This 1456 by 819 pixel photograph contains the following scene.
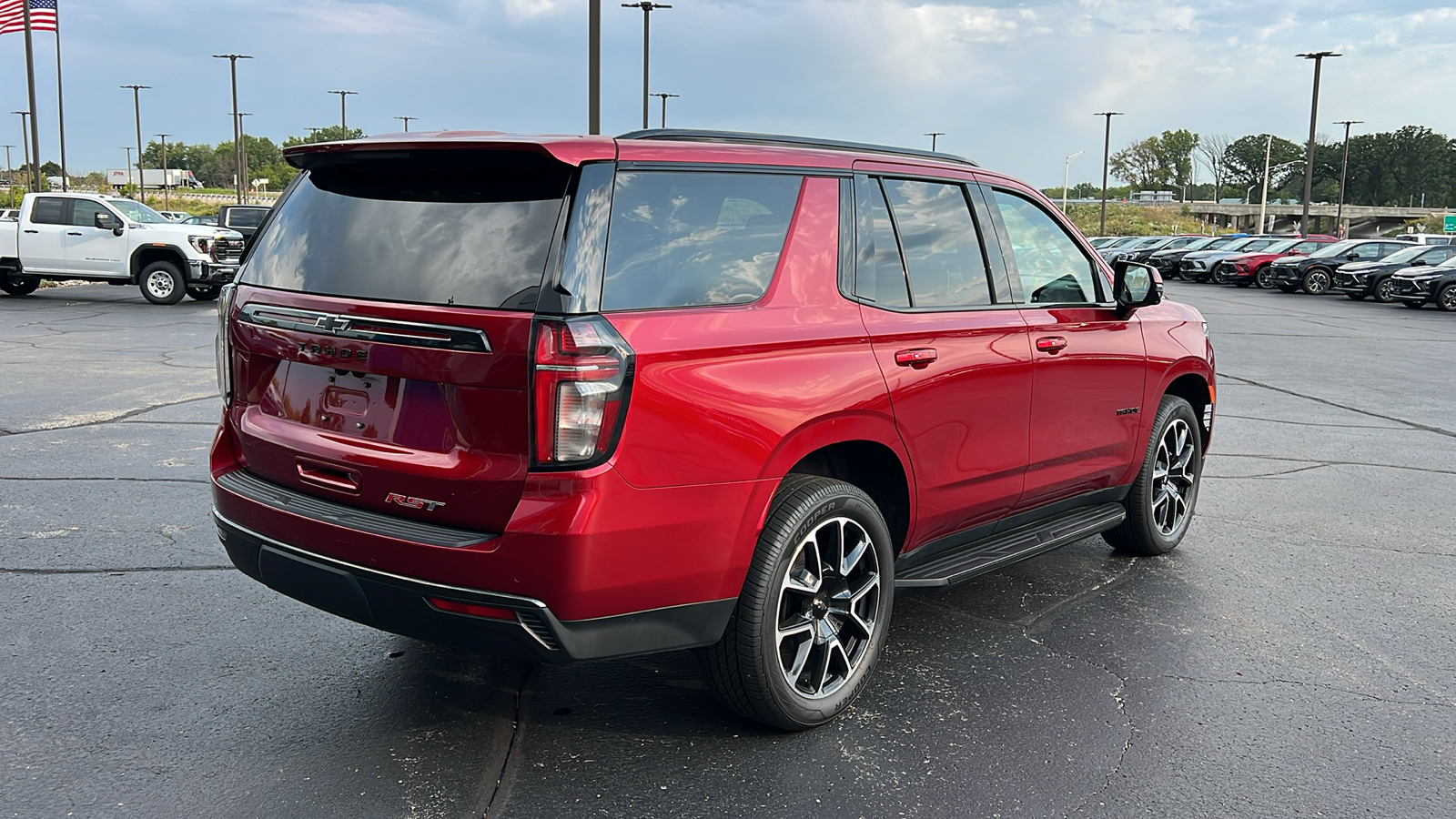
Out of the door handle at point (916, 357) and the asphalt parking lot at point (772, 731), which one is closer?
the asphalt parking lot at point (772, 731)

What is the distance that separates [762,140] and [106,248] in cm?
2021

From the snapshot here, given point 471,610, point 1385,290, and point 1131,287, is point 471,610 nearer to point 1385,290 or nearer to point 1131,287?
point 1131,287

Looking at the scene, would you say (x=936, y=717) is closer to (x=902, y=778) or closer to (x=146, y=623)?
(x=902, y=778)

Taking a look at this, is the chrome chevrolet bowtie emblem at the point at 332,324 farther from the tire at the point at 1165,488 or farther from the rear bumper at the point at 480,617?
the tire at the point at 1165,488

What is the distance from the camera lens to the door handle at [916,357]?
3.81 meters

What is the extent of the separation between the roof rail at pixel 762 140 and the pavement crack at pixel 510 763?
188 centimetres

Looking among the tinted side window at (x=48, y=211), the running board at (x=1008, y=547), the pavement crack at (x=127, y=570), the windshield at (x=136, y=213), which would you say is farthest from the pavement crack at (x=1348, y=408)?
the tinted side window at (x=48, y=211)

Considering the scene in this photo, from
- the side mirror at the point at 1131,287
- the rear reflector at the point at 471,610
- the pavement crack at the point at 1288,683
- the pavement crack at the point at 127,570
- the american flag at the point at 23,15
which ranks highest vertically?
the american flag at the point at 23,15

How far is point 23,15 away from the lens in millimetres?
28781

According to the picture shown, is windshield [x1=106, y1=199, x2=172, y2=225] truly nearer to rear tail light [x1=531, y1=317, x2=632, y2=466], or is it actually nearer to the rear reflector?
the rear reflector

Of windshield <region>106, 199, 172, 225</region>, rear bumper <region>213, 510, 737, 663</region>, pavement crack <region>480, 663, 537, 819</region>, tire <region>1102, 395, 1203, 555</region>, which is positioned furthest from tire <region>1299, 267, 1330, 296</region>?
rear bumper <region>213, 510, 737, 663</region>

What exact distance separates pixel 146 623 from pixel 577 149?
278 cm

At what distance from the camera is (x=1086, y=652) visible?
14.3ft

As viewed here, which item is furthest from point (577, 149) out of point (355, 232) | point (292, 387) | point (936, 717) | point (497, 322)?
point (936, 717)
